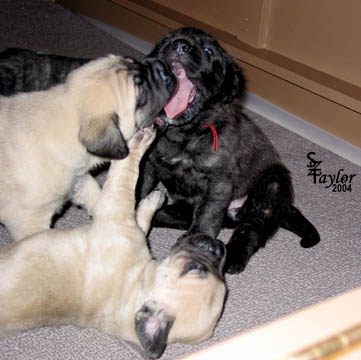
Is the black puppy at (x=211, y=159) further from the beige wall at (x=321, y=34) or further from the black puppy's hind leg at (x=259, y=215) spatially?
the beige wall at (x=321, y=34)

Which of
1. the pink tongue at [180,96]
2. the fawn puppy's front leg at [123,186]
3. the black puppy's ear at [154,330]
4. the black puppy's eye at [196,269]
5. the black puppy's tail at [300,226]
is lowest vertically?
the black puppy's tail at [300,226]

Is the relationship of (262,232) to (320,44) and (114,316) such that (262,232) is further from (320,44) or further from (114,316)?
(320,44)

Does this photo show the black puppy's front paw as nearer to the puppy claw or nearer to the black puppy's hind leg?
the black puppy's hind leg

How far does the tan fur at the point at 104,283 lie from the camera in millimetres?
1555

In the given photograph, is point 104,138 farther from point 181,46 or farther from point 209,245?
point 181,46

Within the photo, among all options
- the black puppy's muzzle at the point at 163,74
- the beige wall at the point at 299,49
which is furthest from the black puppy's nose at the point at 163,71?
the beige wall at the point at 299,49

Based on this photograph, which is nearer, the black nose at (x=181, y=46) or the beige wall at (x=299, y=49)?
the black nose at (x=181, y=46)

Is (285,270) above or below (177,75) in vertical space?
below

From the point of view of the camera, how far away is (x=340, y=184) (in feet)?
9.02

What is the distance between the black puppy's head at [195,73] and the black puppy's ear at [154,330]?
3.06ft

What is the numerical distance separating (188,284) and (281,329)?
72 cm

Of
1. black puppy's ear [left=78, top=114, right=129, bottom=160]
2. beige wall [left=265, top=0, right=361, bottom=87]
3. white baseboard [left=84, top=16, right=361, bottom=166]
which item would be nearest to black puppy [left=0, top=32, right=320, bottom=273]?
black puppy's ear [left=78, top=114, right=129, bottom=160]

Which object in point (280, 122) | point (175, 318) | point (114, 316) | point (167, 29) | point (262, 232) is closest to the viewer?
point (175, 318)

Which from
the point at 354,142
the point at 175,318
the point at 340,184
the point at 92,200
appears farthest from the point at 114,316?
the point at 354,142
